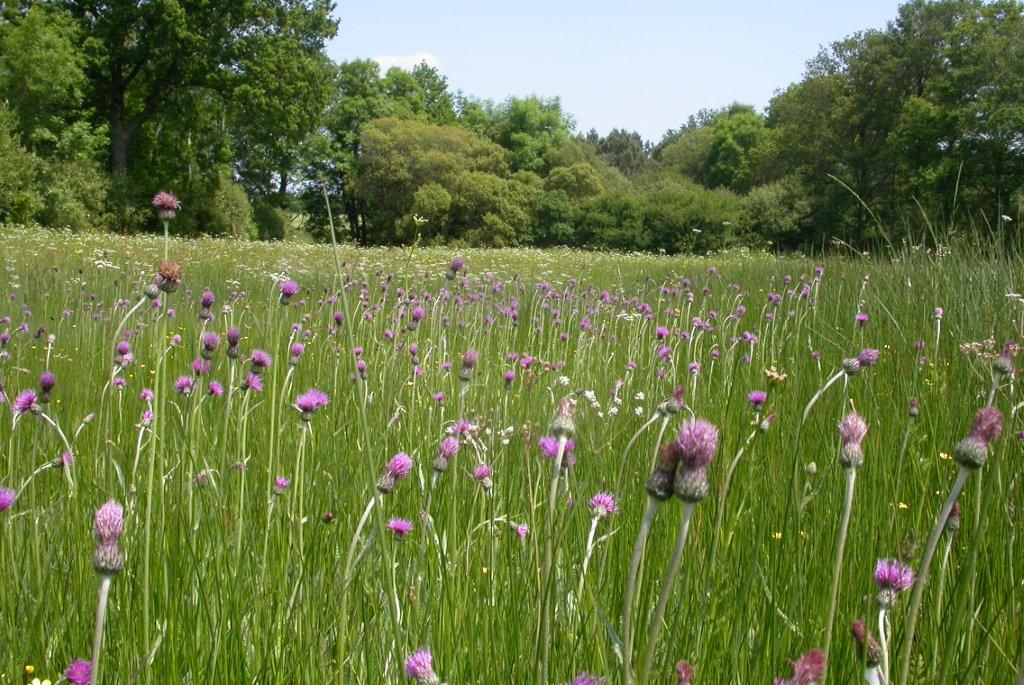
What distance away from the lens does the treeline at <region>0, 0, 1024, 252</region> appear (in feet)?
71.8

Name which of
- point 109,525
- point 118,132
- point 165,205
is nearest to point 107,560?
point 109,525

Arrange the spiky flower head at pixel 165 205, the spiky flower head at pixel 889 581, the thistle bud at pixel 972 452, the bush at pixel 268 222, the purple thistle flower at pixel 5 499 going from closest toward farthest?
the thistle bud at pixel 972 452 → the spiky flower head at pixel 889 581 → the purple thistle flower at pixel 5 499 → the spiky flower head at pixel 165 205 → the bush at pixel 268 222

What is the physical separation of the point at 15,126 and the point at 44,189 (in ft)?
5.46

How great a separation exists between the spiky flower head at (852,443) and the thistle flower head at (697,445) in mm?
195

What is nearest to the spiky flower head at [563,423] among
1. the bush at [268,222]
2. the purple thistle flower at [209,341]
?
the purple thistle flower at [209,341]

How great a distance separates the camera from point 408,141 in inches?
1287

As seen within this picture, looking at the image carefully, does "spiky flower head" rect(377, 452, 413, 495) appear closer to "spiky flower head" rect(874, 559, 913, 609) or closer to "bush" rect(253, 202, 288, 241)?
"spiky flower head" rect(874, 559, 913, 609)

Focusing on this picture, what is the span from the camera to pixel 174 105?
994 inches

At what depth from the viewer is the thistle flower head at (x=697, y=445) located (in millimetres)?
568

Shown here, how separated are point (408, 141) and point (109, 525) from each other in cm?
3324

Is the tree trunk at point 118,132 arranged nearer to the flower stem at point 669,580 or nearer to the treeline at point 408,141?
the treeline at point 408,141

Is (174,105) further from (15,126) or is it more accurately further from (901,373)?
(901,373)

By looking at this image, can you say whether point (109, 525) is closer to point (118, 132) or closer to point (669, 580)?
point (669, 580)

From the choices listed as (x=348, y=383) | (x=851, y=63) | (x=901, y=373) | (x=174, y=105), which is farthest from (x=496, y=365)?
Result: (x=851, y=63)
